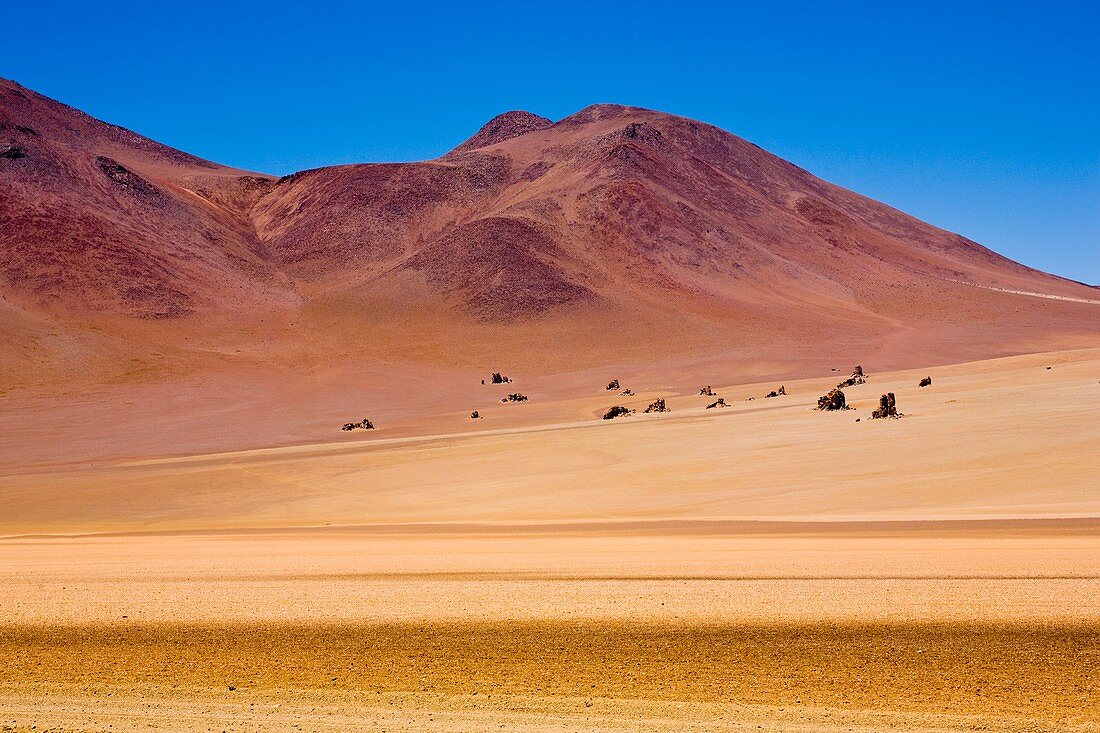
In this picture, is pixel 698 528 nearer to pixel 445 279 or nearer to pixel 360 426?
pixel 360 426

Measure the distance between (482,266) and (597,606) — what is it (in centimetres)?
7947

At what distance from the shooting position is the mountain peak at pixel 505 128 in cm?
14775

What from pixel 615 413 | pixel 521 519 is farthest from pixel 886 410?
pixel 521 519

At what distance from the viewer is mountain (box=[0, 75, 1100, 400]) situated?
229 ft

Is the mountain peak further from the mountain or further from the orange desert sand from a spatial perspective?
the orange desert sand

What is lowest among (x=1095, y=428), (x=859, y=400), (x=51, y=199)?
(x=1095, y=428)

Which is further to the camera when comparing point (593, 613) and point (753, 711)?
point (593, 613)

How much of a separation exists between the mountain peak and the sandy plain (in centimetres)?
13186

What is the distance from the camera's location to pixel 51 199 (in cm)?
8569

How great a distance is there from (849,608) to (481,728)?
3688 millimetres

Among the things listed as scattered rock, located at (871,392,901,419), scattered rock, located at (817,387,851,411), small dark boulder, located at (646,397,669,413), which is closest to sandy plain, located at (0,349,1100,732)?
scattered rock, located at (871,392,901,419)

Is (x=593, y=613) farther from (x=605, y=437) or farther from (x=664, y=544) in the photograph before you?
(x=605, y=437)

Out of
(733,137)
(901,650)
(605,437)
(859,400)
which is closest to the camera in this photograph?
(901,650)

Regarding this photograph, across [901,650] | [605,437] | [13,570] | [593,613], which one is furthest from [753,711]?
[605,437]
